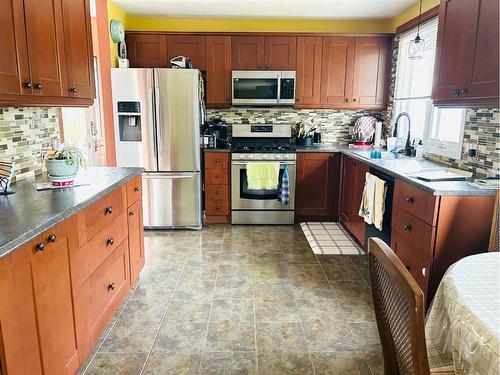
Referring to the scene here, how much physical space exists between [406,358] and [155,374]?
54.8 inches

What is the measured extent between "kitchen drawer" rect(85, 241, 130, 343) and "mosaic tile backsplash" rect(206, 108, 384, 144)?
8.92 ft

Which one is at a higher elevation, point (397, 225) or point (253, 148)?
point (253, 148)

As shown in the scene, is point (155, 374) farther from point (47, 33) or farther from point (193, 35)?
point (193, 35)

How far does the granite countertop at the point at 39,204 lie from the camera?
133 centimetres

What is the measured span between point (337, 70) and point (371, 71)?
1.37 feet

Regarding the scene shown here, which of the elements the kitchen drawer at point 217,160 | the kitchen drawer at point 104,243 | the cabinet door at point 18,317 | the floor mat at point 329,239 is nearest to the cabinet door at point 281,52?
the kitchen drawer at point 217,160

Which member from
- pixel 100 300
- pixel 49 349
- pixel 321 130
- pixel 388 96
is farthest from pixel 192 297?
pixel 388 96

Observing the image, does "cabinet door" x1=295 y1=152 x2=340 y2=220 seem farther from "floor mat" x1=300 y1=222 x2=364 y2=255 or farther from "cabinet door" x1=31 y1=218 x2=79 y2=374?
→ "cabinet door" x1=31 y1=218 x2=79 y2=374

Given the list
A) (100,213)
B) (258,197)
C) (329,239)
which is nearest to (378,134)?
(329,239)

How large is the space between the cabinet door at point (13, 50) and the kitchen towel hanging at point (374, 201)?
8.22 feet

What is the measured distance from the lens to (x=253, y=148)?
4.40 m

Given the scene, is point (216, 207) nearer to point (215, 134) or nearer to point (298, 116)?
point (215, 134)

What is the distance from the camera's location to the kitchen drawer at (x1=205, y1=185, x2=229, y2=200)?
4359mm

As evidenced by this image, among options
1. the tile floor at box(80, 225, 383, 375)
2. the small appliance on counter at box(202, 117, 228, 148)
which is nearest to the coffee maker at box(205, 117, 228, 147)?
the small appliance on counter at box(202, 117, 228, 148)
